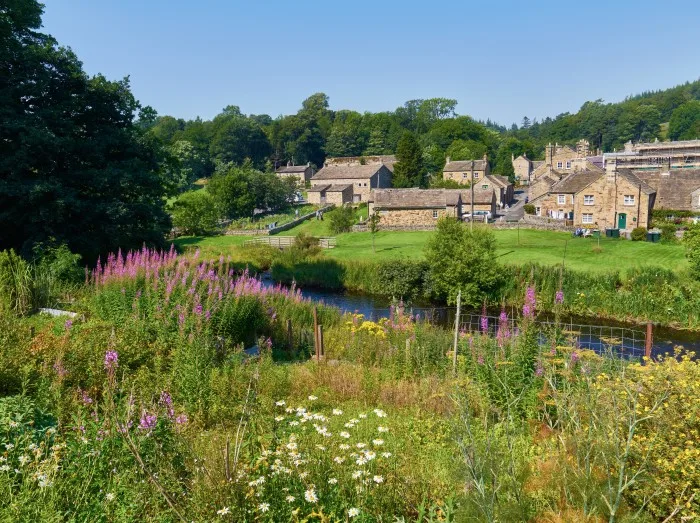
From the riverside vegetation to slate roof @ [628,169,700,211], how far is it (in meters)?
46.9

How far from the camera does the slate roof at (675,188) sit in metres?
49.1

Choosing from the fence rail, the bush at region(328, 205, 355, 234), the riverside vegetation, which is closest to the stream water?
the riverside vegetation

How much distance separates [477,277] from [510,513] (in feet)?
80.2

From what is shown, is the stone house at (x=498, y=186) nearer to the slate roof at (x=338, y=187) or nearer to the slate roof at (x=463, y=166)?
the slate roof at (x=463, y=166)

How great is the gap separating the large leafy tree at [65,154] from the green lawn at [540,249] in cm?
1958

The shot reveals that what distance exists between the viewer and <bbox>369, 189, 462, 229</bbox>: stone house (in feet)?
187

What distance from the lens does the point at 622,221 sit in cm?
4800

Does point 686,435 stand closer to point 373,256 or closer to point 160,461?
point 160,461

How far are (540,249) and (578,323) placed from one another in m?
12.5

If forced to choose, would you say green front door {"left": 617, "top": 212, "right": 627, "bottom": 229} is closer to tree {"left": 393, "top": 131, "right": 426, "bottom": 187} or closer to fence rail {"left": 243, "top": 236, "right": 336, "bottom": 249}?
fence rail {"left": 243, "top": 236, "right": 336, "bottom": 249}

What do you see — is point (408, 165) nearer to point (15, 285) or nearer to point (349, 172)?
point (349, 172)

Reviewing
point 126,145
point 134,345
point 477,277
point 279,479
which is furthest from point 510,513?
point 477,277

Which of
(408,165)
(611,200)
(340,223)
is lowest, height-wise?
(340,223)

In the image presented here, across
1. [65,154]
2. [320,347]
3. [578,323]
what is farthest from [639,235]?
[65,154]
